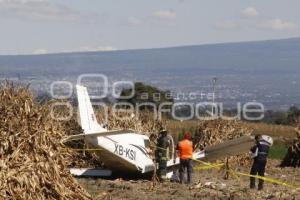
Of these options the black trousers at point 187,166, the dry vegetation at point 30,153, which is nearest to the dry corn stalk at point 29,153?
the dry vegetation at point 30,153

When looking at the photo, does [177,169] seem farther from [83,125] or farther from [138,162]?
[83,125]

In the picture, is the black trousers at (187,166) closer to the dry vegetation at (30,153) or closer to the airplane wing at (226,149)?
the airplane wing at (226,149)

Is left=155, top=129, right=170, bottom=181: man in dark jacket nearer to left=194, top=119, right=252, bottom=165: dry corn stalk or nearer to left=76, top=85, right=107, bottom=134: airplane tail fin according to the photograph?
left=76, top=85, right=107, bottom=134: airplane tail fin

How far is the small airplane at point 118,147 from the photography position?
24422mm

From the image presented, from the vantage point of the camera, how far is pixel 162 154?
24.4 m

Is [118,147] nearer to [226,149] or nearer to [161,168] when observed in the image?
[161,168]

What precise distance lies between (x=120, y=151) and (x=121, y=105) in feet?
29.9

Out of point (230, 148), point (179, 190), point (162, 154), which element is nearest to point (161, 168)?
point (162, 154)

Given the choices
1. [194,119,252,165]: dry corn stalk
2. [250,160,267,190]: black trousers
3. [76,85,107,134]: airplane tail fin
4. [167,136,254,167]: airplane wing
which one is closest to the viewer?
[250,160,267,190]: black trousers

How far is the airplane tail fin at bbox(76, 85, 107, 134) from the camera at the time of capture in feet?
83.1

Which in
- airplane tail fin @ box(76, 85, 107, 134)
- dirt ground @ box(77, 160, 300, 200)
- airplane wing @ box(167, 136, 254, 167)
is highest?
airplane tail fin @ box(76, 85, 107, 134)

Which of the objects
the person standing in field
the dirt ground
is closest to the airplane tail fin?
the dirt ground

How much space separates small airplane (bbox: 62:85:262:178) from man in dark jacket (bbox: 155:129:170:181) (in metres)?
0.25

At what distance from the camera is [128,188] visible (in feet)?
71.4
